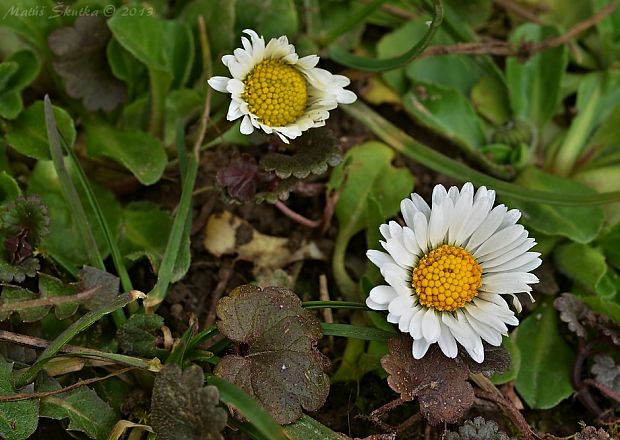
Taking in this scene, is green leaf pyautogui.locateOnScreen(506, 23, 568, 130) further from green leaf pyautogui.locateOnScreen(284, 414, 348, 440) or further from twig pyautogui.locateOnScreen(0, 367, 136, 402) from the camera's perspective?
twig pyautogui.locateOnScreen(0, 367, 136, 402)

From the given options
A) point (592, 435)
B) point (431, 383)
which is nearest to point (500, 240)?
point (431, 383)

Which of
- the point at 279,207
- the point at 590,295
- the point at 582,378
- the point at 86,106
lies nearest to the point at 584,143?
the point at 590,295

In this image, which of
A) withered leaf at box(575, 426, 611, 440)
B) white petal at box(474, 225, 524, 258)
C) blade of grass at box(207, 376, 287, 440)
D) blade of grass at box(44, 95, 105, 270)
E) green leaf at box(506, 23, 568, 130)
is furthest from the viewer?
→ green leaf at box(506, 23, 568, 130)

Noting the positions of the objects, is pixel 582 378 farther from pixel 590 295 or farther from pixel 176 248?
pixel 176 248

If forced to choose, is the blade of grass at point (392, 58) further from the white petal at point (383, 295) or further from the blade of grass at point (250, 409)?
the blade of grass at point (250, 409)

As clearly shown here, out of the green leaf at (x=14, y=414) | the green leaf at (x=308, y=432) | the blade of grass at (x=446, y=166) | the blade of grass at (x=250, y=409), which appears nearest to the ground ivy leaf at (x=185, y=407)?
the blade of grass at (x=250, y=409)

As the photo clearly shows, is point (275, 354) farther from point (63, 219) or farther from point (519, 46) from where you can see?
point (519, 46)

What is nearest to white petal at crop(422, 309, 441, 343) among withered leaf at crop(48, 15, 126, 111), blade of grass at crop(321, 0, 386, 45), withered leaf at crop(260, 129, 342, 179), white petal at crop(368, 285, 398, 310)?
white petal at crop(368, 285, 398, 310)
